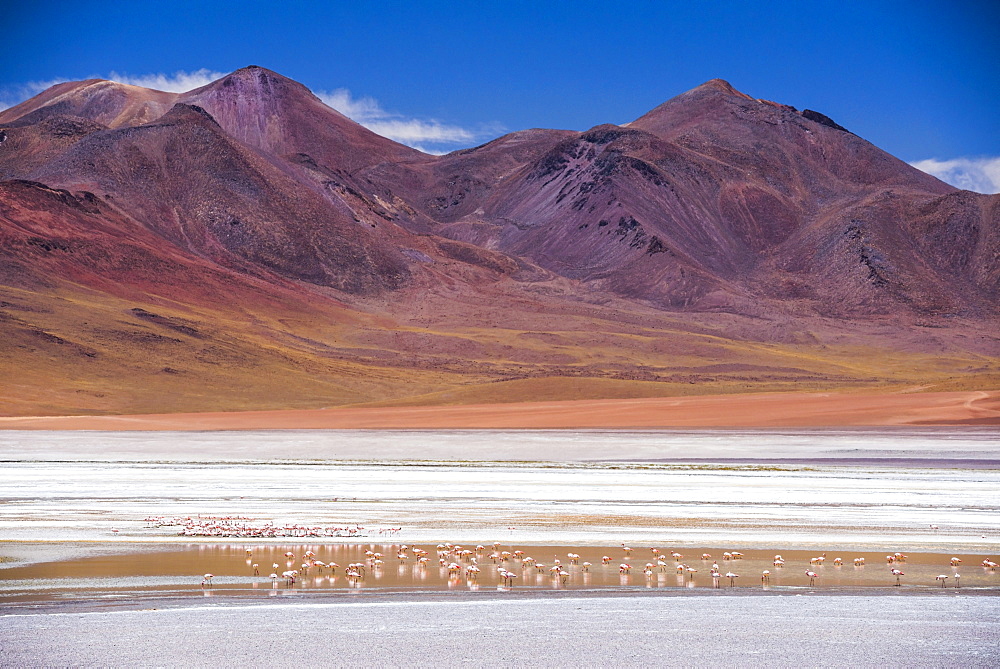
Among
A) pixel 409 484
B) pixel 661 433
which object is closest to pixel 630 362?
pixel 661 433

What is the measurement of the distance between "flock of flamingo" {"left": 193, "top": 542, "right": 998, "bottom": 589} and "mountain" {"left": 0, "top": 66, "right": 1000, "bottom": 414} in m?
53.1

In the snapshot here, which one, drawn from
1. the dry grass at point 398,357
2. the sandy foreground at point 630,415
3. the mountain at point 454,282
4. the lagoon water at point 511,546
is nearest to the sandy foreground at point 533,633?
the lagoon water at point 511,546

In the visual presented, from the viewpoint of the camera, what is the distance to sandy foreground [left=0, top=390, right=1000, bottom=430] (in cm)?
4941

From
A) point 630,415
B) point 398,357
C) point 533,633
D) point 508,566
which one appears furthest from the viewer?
point 398,357

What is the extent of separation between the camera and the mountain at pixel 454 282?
3462 inches

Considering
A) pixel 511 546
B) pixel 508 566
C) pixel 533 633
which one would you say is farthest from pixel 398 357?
pixel 533 633

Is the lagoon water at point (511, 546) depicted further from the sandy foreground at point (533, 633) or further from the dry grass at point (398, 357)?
the dry grass at point (398, 357)

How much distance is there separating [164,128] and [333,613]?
16066 cm

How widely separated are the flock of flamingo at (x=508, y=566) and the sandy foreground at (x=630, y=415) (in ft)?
111

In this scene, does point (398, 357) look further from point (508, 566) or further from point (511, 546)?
point (508, 566)

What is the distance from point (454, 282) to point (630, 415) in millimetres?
98237

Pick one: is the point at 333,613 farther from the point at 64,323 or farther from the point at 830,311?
the point at 830,311

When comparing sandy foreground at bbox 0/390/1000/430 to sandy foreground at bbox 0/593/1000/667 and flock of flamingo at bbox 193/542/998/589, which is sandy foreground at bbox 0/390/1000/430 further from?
sandy foreground at bbox 0/593/1000/667

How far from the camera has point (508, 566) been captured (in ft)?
47.4
